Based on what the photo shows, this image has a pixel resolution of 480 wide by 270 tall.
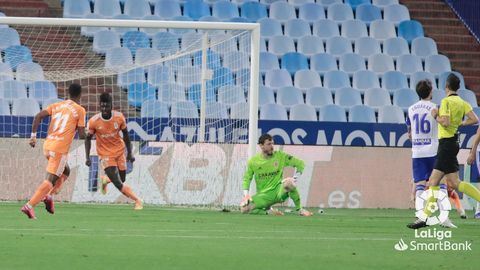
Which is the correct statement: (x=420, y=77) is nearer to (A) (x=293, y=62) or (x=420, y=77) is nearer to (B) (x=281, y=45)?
(A) (x=293, y=62)

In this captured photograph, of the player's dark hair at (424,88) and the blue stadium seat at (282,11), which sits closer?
the player's dark hair at (424,88)

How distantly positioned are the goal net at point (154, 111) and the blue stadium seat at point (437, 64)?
18.6 feet

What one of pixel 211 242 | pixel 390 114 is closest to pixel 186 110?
pixel 390 114

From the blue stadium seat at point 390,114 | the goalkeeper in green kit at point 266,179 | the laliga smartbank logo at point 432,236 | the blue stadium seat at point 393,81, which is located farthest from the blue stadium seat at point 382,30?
the laliga smartbank logo at point 432,236

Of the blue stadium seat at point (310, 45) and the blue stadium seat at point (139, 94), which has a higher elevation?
the blue stadium seat at point (310, 45)

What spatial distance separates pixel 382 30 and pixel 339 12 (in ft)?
3.41

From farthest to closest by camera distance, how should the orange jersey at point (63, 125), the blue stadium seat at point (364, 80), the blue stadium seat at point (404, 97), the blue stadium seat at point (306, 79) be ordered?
1. the blue stadium seat at point (364, 80)
2. the blue stadium seat at point (404, 97)
3. the blue stadium seat at point (306, 79)
4. the orange jersey at point (63, 125)

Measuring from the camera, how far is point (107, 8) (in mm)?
23891

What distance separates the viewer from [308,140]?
21.0 metres

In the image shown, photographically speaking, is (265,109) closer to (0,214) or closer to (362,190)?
(362,190)

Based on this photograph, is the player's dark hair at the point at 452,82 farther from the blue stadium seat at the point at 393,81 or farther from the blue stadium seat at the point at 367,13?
the blue stadium seat at the point at 367,13

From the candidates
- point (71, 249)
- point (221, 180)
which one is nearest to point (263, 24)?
point (221, 180)

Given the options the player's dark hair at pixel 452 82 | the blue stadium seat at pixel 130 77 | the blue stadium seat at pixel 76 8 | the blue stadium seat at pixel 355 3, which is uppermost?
the blue stadium seat at pixel 355 3

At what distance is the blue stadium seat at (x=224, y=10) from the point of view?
24.6 meters
